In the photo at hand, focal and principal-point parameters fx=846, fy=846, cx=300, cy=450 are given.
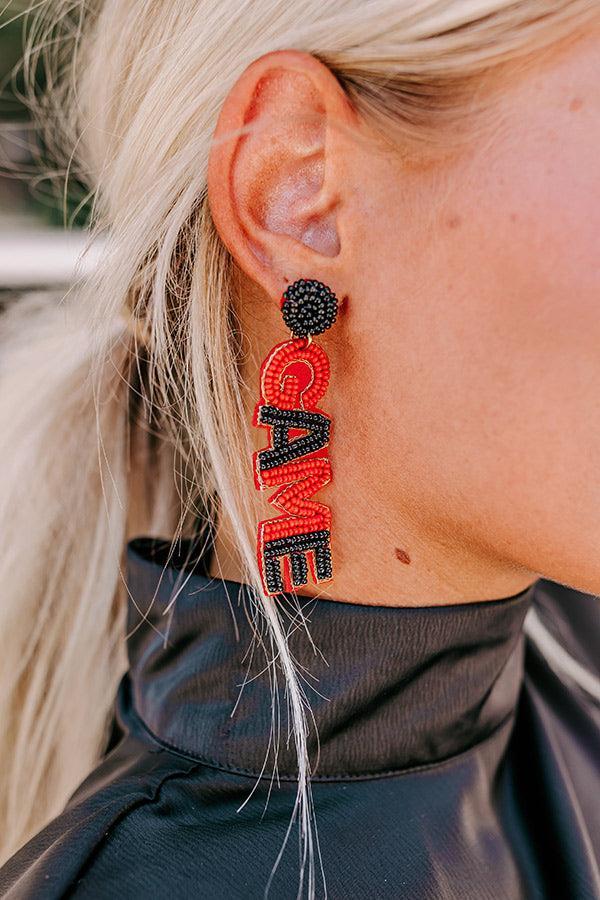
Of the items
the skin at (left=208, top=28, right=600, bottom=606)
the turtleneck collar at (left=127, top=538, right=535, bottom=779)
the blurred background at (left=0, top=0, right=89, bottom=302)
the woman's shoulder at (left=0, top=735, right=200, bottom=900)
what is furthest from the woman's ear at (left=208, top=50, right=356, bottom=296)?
the blurred background at (left=0, top=0, right=89, bottom=302)

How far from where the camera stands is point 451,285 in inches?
32.6

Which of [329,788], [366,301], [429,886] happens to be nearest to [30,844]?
[329,788]

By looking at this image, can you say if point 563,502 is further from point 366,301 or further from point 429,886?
point 429,886

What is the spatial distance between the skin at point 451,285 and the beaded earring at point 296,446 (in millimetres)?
30

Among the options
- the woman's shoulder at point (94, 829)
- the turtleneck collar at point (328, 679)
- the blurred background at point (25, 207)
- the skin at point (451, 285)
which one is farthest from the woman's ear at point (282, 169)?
the blurred background at point (25, 207)

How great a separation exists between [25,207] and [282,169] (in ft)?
6.47

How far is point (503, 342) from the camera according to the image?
817 mm

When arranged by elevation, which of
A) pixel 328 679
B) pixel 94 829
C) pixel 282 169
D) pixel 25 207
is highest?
pixel 25 207

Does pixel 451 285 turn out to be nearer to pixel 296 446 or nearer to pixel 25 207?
pixel 296 446

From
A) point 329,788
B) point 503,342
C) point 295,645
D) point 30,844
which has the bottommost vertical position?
point 30,844

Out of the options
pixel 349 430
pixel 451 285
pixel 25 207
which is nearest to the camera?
pixel 451 285

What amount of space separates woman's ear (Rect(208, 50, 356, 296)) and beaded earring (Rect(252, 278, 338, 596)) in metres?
0.05

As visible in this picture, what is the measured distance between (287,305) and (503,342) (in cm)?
22

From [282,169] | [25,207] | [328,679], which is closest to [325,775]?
[328,679]
